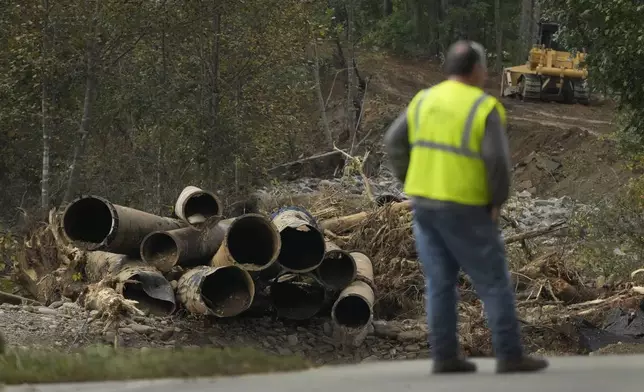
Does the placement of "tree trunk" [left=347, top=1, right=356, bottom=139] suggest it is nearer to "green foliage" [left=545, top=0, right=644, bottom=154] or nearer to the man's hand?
"green foliage" [left=545, top=0, right=644, bottom=154]

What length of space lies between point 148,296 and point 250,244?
4.18ft

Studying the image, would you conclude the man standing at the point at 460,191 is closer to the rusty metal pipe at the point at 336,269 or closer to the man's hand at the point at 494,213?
the man's hand at the point at 494,213

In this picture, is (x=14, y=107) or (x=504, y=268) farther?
(x=14, y=107)

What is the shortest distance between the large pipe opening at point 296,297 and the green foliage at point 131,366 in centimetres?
591

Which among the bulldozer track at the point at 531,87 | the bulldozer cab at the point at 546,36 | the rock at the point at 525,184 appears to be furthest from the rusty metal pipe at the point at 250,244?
the bulldozer cab at the point at 546,36

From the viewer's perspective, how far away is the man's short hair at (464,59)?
423cm

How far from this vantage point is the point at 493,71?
4344 cm

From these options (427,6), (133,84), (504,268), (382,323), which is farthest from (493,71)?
(504,268)

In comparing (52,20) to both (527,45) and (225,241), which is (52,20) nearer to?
(225,241)

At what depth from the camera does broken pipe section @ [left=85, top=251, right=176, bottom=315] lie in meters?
9.89

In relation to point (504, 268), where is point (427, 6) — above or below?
above

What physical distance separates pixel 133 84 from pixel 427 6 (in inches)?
1159

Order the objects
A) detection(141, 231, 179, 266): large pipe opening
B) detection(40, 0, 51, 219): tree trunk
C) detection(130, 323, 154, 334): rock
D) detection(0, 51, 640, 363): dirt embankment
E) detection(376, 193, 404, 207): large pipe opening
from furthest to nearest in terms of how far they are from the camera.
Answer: detection(40, 0, 51, 219): tree trunk < detection(376, 193, 404, 207): large pipe opening < detection(141, 231, 179, 266): large pipe opening < detection(130, 323, 154, 334): rock < detection(0, 51, 640, 363): dirt embankment

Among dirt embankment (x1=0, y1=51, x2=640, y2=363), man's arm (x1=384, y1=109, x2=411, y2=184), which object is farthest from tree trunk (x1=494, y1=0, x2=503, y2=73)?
man's arm (x1=384, y1=109, x2=411, y2=184)
